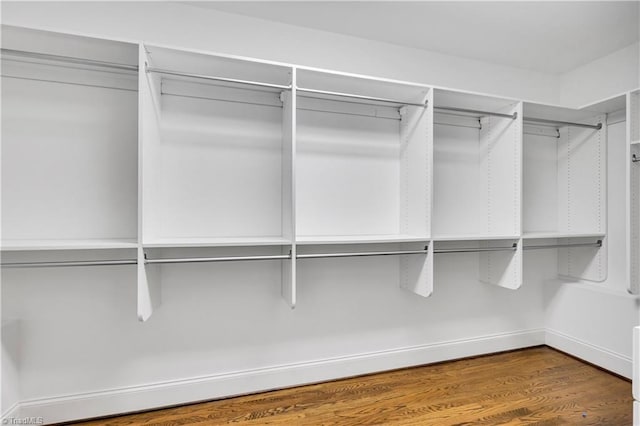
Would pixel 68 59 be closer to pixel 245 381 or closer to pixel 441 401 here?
pixel 245 381

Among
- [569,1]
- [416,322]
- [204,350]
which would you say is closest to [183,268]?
[204,350]

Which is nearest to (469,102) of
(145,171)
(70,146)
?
(145,171)

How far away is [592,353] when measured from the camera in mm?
2752

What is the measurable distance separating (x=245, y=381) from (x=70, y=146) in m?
1.83

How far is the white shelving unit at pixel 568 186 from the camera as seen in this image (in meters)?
2.86

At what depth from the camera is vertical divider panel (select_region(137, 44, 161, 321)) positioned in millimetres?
1767

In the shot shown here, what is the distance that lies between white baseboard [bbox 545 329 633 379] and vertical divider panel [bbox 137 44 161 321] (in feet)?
11.0

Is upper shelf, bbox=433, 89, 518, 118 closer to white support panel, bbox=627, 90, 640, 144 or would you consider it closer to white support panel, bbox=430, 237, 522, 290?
white support panel, bbox=627, 90, 640, 144

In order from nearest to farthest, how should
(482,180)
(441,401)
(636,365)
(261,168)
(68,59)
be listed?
(636,365)
(68,59)
(441,401)
(261,168)
(482,180)

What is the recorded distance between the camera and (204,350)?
7.27 ft

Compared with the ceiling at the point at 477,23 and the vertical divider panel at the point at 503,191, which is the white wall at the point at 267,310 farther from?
the vertical divider panel at the point at 503,191

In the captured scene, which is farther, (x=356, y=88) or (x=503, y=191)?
(x=503, y=191)

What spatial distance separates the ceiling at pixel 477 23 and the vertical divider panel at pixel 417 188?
56 cm

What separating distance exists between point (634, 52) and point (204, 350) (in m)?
3.92
